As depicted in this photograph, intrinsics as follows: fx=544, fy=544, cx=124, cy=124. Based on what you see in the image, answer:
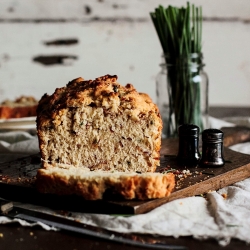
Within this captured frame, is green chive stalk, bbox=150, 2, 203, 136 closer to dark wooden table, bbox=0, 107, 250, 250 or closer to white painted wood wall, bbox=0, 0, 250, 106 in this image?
dark wooden table, bbox=0, 107, 250, 250

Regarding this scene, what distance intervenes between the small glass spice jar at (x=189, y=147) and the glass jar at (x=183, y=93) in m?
1.01

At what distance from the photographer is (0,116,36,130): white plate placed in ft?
17.4

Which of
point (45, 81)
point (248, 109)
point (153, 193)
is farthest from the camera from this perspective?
point (45, 81)

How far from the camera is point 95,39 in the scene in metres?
8.27

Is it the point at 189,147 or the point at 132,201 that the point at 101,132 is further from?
the point at 132,201

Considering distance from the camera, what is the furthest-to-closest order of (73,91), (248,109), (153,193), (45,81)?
1. (45,81)
2. (248,109)
3. (73,91)
4. (153,193)

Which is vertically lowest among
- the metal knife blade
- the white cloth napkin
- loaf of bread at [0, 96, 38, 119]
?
the white cloth napkin

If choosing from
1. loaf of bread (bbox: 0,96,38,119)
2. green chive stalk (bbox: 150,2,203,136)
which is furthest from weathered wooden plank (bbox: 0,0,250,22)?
green chive stalk (bbox: 150,2,203,136)

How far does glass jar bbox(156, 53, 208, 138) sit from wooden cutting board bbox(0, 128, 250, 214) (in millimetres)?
679

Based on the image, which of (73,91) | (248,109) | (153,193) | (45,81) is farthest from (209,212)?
(45,81)

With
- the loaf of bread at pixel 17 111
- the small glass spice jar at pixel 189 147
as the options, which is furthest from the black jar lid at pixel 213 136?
the loaf of bread at pixel 17 111

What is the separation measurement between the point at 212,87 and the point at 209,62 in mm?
414

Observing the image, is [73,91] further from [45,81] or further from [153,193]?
[45,81]

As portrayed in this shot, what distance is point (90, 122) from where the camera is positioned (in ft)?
12.7
